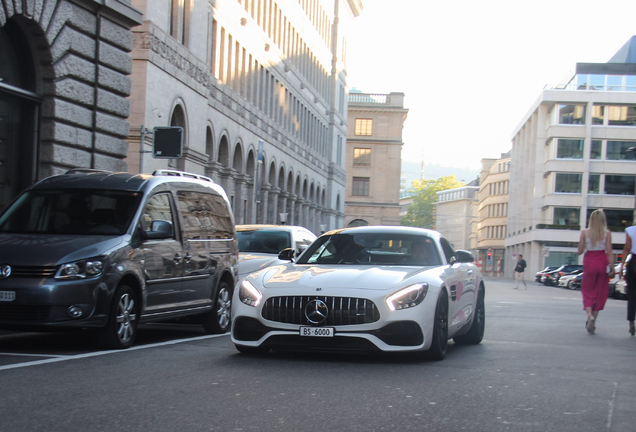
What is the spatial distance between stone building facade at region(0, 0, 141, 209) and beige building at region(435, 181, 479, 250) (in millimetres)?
148078

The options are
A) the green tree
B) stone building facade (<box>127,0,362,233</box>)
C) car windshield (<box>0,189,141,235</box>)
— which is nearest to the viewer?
car windshield (<box>0,189,141,235</box>)

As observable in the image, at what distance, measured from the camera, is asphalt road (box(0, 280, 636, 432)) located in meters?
5.40

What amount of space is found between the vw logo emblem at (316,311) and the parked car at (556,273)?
170 ft

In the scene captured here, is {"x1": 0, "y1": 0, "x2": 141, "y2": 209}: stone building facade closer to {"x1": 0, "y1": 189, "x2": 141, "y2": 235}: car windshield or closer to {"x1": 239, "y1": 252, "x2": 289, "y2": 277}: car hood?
{"x1": 239, "y1": 252, "x2": 289, "y2": 277}: car hood

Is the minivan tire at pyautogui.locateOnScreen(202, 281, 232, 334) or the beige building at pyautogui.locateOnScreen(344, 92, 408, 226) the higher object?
the beige building at pyautogui.locateOnScreen(344, 92, 408, 226)

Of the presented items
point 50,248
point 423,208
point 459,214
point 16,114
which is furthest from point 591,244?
point 459,214

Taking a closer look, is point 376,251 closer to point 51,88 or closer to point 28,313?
point 28,313

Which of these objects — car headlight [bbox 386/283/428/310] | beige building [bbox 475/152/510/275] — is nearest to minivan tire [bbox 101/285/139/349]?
car headlight [bbox 386/283/428/310]

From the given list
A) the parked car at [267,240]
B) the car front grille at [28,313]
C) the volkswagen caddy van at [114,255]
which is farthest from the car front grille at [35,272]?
the parked car at [267,240]

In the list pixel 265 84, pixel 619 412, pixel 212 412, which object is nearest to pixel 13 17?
pixel 212 412

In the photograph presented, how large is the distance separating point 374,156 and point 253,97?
5963 cm

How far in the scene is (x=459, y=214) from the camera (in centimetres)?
17588

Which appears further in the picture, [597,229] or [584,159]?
[584,159]

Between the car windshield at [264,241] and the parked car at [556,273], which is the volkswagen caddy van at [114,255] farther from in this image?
the parked car at [556,273]
